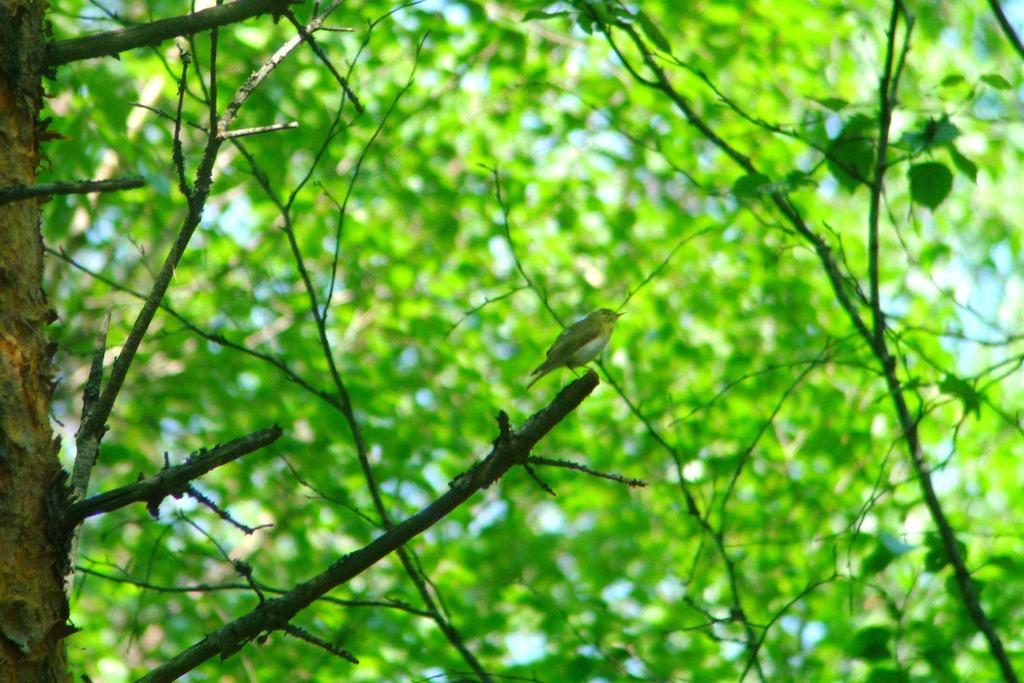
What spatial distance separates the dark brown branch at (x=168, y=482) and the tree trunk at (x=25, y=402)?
0.07 m

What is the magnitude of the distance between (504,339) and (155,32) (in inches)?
244

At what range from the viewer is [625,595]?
7055 mm

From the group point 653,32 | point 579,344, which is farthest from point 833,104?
point 579,344

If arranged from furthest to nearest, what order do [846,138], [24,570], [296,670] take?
[296,670]
[846,138]
[24,570]

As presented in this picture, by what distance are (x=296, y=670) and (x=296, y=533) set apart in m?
0.85

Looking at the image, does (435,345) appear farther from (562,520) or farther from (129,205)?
(562,520)

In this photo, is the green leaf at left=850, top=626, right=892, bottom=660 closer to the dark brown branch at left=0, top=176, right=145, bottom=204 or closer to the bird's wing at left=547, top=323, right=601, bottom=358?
the bird's wing at left=547, top=323, right=601, bottom=358

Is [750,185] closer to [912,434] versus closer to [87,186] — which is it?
[912,434]

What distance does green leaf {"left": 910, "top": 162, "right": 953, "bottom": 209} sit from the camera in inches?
116

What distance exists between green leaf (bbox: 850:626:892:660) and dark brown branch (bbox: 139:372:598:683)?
2.04 metres

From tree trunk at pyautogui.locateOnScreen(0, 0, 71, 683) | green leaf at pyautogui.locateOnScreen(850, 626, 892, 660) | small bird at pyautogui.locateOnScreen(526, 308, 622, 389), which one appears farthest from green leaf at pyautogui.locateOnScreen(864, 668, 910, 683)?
tree trunk at pyautogui.locateOnScreen(0, 0, 71, 683)

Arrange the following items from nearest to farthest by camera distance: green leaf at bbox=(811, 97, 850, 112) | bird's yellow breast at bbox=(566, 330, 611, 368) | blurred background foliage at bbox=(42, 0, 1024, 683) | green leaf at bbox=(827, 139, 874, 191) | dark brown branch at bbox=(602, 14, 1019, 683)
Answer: dark brown branch at bbox=(602, 14, 1019, 683), green leaf at bbox=(811, 97, 850, 112), green leaf at bbox=(827, 139, 874, 191), bird's yellow breast at bbox=(566, 330, 611, 368), blurred background foliage at bbox=(42, 0, 1024, 683)

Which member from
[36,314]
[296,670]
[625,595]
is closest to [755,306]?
[625,595]

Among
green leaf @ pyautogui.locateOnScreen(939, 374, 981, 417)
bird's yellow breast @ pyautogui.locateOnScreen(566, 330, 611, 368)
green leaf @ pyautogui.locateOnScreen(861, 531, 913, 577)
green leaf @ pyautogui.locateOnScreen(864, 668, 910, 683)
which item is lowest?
green leaf @ pyautogui.locateOnScreen(864, 668, 910, 683)
